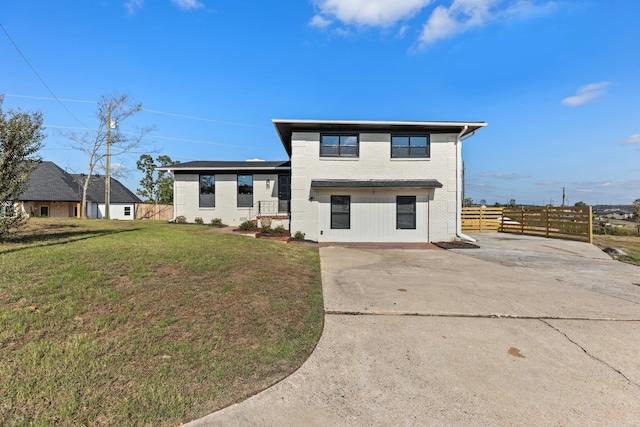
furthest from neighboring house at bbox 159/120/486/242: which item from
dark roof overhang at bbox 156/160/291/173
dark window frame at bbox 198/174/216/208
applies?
dark window frame at bbox 198/174/216/208

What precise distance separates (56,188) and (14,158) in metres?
29.1

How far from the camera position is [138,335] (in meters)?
3.21

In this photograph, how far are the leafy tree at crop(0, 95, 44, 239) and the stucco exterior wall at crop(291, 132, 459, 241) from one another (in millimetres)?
8386

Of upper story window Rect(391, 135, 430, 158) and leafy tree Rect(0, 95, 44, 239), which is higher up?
upper story window Rect(391, 135, 430, 158)

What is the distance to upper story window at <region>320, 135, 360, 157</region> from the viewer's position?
43.8 feet

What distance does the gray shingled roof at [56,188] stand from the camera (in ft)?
91.3

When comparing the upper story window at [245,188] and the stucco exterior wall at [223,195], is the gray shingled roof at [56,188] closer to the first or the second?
the stucco exterior wall at [223,195]


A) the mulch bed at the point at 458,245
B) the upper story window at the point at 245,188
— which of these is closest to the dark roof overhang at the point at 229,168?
the upper story window at the point at 245,188

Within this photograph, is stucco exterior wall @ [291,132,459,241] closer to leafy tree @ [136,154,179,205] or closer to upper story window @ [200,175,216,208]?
upper story window @ [200,175,216,208]

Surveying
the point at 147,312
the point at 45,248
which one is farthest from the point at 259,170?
the point at 147,312

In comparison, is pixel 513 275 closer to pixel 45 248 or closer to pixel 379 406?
pixel 379 406

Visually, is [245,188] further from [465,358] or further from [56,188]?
[56,188]

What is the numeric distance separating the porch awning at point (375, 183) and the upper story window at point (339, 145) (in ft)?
4.02

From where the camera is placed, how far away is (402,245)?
1272 centimetres
